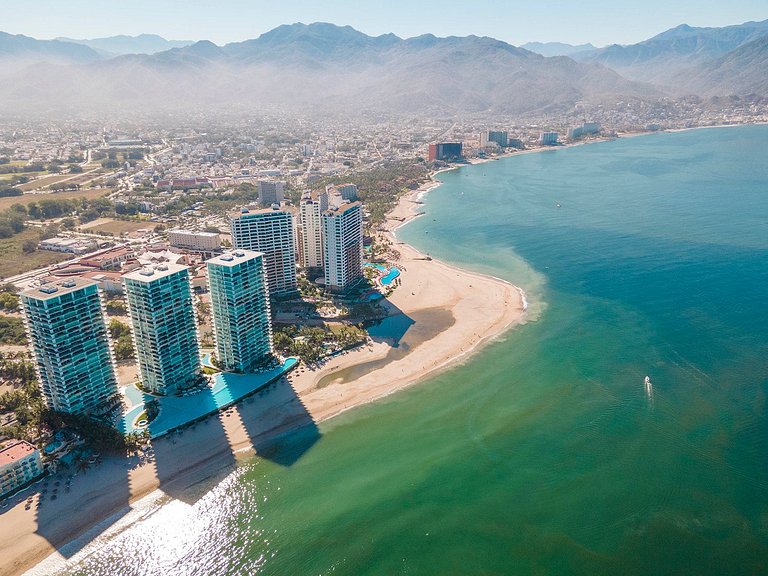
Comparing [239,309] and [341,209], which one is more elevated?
[341,209]

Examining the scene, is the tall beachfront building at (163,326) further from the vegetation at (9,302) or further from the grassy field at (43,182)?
the grassy field at (43,182)

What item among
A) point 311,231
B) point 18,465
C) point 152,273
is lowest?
point 18,465

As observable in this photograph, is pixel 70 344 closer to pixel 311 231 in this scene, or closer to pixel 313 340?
pixel 313 340

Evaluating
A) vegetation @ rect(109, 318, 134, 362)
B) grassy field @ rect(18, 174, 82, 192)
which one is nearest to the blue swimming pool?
vegetation @ rect(109, 318, 134, 362)

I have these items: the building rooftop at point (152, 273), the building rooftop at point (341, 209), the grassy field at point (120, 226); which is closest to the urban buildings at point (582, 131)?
the grassy field at point (120, 226)

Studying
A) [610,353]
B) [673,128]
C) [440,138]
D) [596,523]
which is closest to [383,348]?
[610,353]

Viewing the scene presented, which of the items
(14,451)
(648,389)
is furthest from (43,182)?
(648,389)
